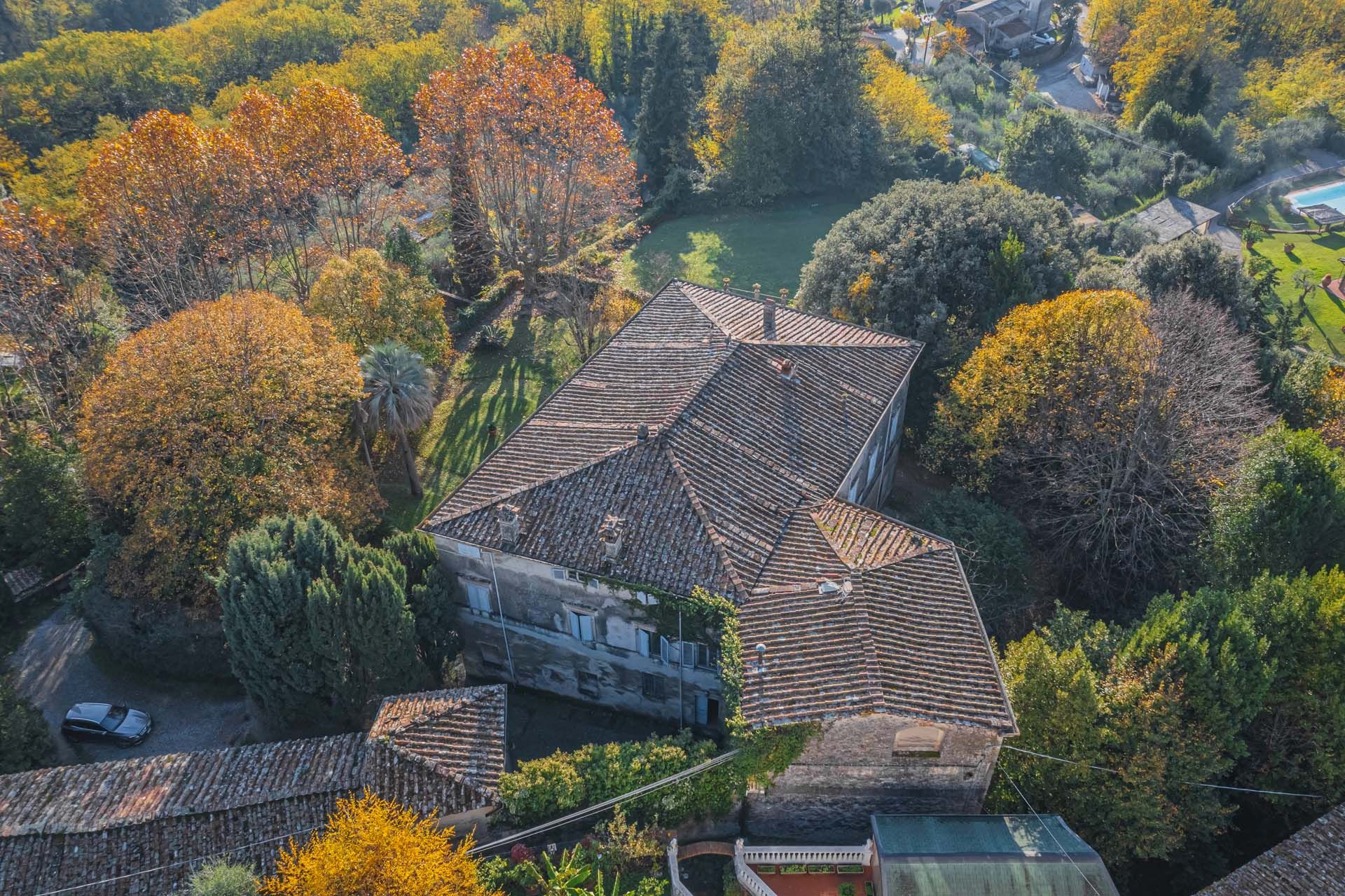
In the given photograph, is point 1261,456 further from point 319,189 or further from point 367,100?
point 367,100

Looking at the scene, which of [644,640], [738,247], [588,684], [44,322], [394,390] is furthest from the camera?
[738,247]

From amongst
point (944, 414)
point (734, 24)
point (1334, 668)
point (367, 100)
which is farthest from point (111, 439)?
point (734, 24)

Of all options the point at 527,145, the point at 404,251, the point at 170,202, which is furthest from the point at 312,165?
the point at 527,145

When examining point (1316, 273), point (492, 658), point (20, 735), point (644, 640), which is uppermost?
point (644, 640)

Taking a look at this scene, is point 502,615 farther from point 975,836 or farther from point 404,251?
point 404,251

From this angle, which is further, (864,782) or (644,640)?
(644,640)

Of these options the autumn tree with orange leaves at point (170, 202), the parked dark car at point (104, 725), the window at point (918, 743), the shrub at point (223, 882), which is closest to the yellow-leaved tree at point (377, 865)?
the shrub at point (223, 882)

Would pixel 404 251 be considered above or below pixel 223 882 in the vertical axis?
above
